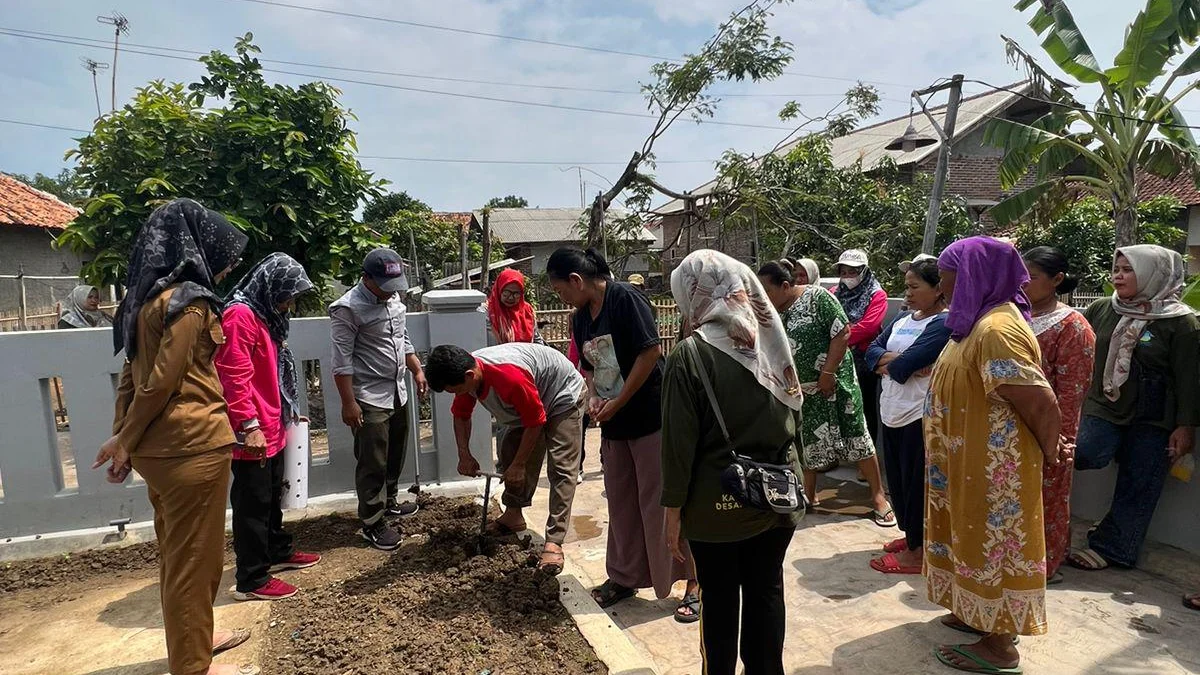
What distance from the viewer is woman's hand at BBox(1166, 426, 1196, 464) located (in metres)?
3.18

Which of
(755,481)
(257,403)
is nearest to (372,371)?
(257,403)

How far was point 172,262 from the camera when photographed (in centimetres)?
228

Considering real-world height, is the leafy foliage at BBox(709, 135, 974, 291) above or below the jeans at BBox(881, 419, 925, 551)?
above

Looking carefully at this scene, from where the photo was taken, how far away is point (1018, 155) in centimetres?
827

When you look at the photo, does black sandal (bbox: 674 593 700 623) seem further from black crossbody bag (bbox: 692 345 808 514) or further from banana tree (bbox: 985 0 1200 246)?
banana tree (bbox: 985 0 1200 246)

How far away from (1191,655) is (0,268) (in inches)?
730

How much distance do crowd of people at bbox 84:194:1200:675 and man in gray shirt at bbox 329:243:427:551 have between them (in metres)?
0.01

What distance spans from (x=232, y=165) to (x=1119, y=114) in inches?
377

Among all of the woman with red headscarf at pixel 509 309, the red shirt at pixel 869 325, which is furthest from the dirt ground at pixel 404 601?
the red shirt at pixel 869 325

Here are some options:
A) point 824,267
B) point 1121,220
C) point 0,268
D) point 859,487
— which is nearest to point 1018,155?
point 1121,220

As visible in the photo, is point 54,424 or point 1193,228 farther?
point 1193,228

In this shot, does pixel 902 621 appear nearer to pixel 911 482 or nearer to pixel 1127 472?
pixel 911 482

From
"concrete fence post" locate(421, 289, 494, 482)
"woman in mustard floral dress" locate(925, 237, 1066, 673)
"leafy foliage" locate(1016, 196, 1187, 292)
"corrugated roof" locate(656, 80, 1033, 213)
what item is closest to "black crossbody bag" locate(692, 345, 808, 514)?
"woman in mustard floral dress" locate(925, 237, 1066, 673)

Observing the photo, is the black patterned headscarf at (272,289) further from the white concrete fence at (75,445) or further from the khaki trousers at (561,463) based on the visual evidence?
the khaki trousers at (561,463)
